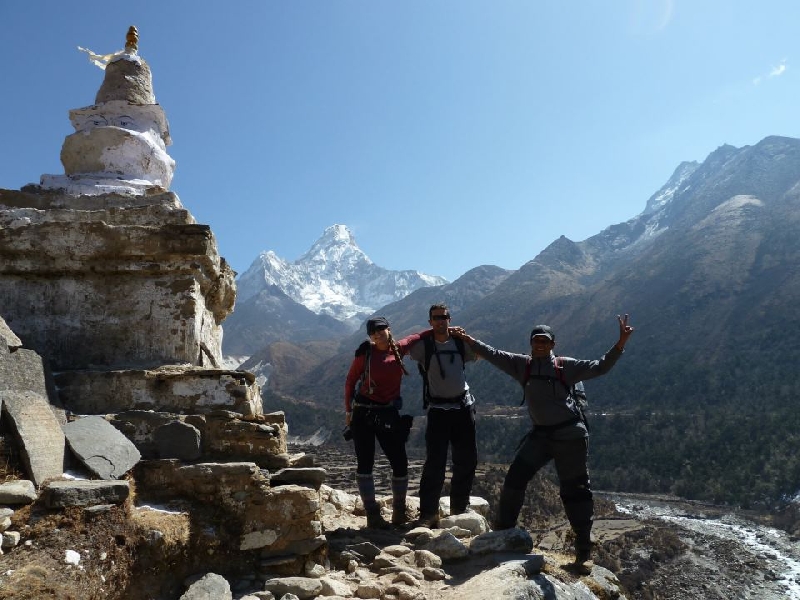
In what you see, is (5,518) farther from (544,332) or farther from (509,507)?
(544,332)

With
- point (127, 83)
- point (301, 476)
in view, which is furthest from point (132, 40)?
point (301, 476)

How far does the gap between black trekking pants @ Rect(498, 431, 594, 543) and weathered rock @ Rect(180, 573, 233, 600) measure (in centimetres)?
208

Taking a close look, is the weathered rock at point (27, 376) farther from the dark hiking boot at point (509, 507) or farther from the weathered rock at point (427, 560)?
the dark hiking boot at point (509, 507)

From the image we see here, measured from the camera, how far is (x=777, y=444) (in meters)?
32.0

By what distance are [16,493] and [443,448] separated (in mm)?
2821

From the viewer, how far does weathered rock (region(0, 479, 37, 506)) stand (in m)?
2.99

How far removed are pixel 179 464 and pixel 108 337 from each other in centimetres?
170

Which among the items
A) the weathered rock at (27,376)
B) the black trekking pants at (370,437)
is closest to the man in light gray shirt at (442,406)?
the black trekking pants at (370,437)

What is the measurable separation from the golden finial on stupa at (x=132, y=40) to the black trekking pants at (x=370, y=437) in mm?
7769

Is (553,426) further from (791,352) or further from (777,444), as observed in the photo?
(791,352)

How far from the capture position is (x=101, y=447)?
371 cm

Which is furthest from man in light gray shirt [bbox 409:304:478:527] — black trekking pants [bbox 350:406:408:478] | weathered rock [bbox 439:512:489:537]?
black trekking pants [bbox 350:406:408:478]

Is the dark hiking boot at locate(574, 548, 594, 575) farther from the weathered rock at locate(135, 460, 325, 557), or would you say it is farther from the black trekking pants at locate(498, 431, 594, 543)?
the weathered rock at locate(135, 460, 325, 557)

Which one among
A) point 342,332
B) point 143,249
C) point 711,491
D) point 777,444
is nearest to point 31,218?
point 143,249
